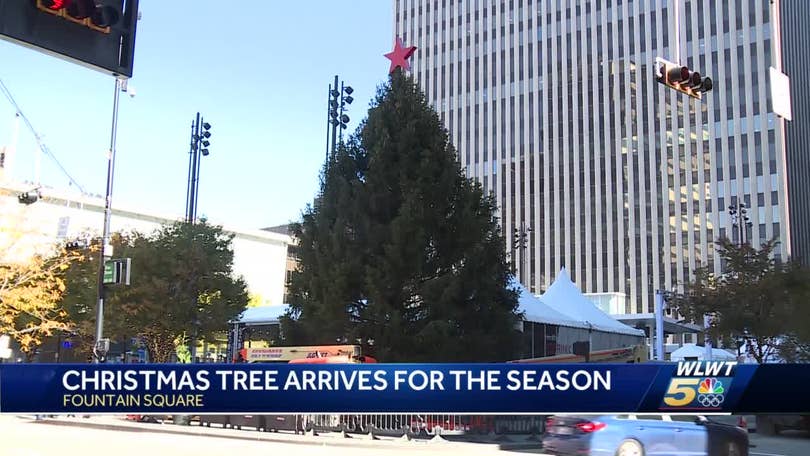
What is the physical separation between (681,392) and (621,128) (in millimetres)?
90884

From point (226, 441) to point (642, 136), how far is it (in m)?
90.5

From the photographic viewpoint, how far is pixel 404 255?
831 inches

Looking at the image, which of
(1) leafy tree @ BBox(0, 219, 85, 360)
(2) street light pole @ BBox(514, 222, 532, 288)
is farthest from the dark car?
(2) street light pole @ BBox(514, 222, 532, 288)

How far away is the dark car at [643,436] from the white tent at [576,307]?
2129cm

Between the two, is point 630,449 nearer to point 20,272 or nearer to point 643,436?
point 643,436

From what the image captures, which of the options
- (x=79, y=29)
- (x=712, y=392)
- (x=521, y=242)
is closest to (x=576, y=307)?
(x=712, y=392)

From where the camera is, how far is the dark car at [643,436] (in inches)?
428

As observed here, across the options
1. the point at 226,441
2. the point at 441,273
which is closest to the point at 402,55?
the point at 441,273

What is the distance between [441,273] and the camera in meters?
21.7

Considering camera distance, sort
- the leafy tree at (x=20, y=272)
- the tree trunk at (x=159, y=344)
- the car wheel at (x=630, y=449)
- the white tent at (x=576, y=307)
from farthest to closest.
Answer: the tree trunk at (x=159, y=344), the white tent at (x=576, y=307), the leafy tree at (x=20, y=272), the car wheel at (x=630, y=449)

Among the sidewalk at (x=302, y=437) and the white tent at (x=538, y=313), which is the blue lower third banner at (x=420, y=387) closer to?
the sidewalk at (x=302, y=437)

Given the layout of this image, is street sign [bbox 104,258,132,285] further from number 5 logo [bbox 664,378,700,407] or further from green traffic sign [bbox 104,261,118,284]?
number 5 logo [bbox 664,378,700,407]

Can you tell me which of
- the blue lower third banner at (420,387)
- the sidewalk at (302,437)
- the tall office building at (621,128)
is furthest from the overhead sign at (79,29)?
the tall office building at (621,128)

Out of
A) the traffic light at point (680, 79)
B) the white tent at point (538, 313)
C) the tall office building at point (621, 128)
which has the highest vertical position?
the tall office building at point (621, 128)
